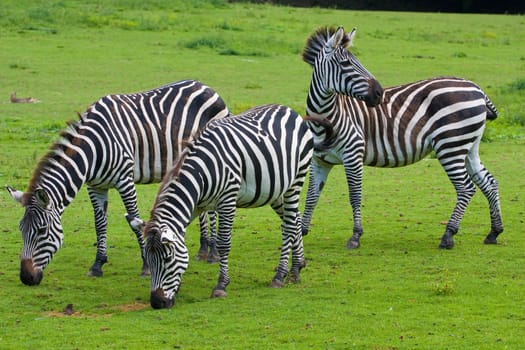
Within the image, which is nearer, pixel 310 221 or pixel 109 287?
pixel 109 287

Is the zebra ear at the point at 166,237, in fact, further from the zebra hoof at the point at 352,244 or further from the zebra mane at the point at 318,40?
the zebra mane at the point at 318,40

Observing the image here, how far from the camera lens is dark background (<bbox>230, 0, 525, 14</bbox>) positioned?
55.1m

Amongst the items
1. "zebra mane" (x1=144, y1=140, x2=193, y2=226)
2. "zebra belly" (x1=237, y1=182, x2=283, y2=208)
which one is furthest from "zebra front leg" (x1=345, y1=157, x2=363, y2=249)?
"zebra mane" (x1=144, y1=140, x2=193, y2=226)

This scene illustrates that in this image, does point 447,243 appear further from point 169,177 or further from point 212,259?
point 169,177

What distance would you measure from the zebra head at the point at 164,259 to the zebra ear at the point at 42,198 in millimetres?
1300

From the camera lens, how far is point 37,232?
9.65m

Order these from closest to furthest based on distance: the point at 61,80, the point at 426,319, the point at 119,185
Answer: the point at 426,319, the point at 119,185, the point at 61,80

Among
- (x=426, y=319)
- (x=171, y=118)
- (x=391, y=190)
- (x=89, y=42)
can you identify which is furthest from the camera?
(x=89, y=42)

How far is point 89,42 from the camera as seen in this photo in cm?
3372

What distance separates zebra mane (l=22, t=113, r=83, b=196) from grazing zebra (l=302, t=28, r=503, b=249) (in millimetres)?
3403

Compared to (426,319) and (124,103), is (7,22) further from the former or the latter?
(426,319)

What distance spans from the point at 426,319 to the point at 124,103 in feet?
14.9

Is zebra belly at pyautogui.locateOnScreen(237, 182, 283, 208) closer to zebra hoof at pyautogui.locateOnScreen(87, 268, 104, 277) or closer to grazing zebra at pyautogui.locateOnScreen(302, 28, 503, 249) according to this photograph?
zebra hoof at pyautogui.locateOnScreen(87, 268, 104, 277)

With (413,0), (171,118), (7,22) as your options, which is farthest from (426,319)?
(413,0)
